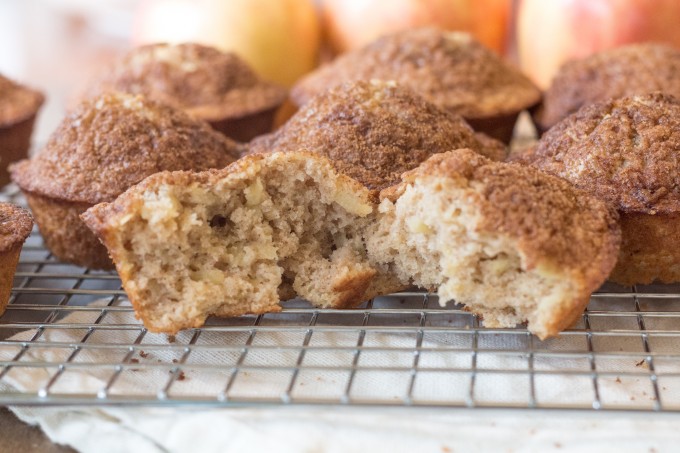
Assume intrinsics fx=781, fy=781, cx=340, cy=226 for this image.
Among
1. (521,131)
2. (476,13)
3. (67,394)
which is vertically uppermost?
(67,394)

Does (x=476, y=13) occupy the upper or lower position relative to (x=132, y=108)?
lower

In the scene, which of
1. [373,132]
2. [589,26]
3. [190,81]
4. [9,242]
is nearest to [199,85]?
[190,81]

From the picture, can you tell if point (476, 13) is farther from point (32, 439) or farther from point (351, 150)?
point (32, 439)

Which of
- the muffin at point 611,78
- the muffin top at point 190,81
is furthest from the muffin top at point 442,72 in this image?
the muffin top at point 190,81

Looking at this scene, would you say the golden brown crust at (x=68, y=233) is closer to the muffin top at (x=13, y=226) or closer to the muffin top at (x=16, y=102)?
the muffin top at (x=13, y=226)

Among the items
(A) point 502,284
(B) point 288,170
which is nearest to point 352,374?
(A) point 502,284

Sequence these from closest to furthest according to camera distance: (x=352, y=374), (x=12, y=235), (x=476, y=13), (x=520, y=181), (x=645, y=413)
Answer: (x=645, y=413)
(x=352, y=374)
(x=520, y=181)
(x=12, y=235)
(x=476, y=13)

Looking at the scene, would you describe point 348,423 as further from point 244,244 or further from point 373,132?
point 373,132
